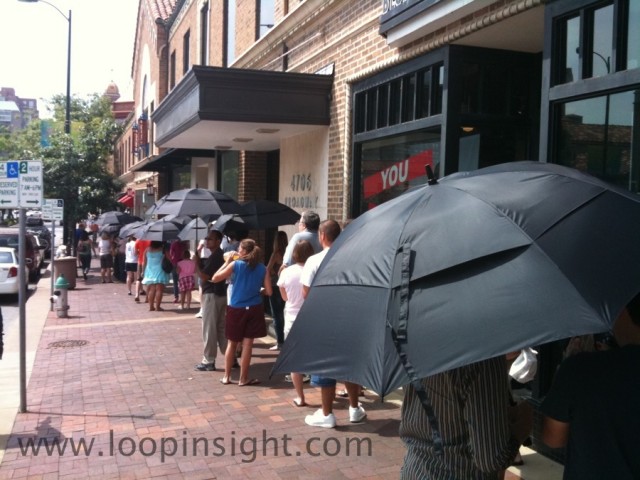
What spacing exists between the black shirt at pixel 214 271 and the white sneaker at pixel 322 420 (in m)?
2.70

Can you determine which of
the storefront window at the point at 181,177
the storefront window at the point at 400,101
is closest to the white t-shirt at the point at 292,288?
the storefront window at the point at 400,101

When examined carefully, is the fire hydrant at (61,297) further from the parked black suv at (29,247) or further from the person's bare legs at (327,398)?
the person's bare legs at (327,398)

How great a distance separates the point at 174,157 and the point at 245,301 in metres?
11.8

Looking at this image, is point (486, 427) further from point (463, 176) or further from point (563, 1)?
point (563, 1)

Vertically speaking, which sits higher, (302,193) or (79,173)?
(79,173)

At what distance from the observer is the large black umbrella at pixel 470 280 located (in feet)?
6.11

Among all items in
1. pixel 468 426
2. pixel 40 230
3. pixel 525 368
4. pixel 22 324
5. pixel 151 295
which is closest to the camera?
pixel 468 426

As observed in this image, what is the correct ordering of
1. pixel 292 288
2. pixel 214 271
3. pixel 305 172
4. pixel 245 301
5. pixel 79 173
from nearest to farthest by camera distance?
pixel 292 288, pixel 245 301, pixel 214 271, pixel 305 172, pixel 79 173

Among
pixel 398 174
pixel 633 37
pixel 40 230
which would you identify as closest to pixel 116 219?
pixel 398 174

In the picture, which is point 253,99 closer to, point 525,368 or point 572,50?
point 572,50

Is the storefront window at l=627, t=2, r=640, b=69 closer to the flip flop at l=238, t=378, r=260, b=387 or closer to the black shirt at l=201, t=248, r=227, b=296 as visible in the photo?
the flip flop at l=238, t=378, r=260, b=387

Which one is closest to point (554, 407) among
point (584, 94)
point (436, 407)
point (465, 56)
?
point (436, 407)

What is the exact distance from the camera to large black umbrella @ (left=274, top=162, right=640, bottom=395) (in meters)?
1.86

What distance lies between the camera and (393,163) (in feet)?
25.5
